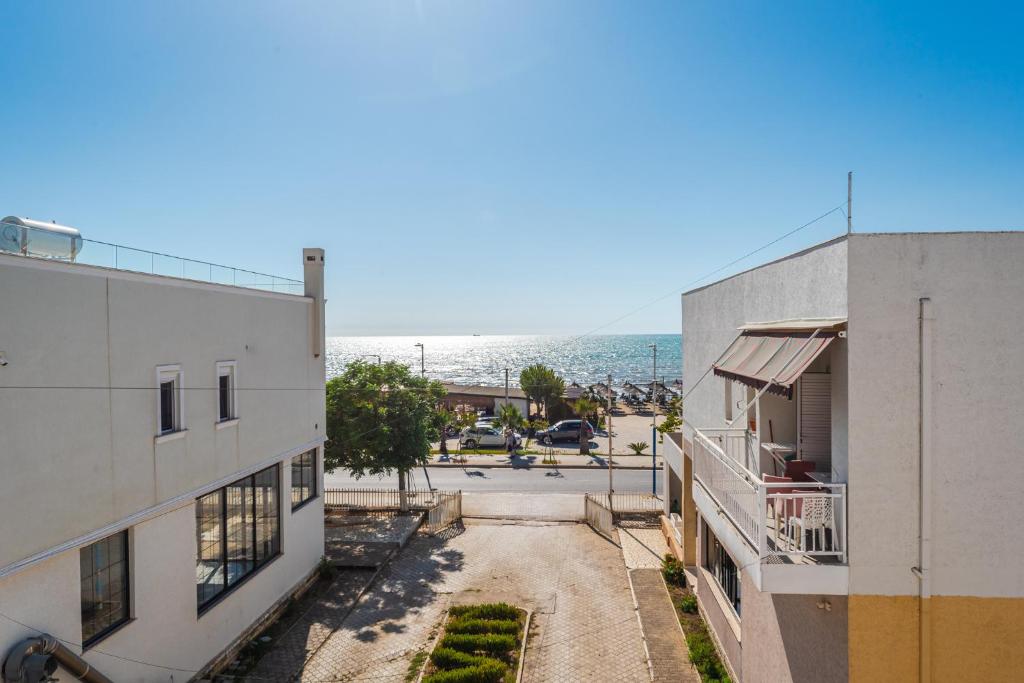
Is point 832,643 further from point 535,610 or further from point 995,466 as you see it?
point 535,610

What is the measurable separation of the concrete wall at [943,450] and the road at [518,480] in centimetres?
2033

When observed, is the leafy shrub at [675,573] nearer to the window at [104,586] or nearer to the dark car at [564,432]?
the window at [104,586]

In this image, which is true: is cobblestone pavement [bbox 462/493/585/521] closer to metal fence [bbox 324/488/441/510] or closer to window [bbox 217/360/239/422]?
metal fence [bbox 324/488/441/510]

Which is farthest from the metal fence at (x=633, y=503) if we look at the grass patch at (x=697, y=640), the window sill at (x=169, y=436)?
the window sill at (x=169, y=436)

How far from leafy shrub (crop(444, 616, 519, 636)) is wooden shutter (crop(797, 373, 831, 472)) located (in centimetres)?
766

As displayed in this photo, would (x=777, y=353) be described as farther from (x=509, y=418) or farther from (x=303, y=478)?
(x=509, y=418)

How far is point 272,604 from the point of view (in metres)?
14.1

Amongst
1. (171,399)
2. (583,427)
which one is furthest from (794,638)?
(583,427)

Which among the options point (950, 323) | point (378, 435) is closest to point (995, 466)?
point (950, 323)

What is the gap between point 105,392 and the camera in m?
9.20

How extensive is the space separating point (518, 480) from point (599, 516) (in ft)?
31.6

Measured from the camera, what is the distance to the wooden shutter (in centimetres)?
849

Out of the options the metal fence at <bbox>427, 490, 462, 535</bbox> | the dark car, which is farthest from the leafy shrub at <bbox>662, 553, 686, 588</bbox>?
the dark car

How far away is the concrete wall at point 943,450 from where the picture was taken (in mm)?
6973
